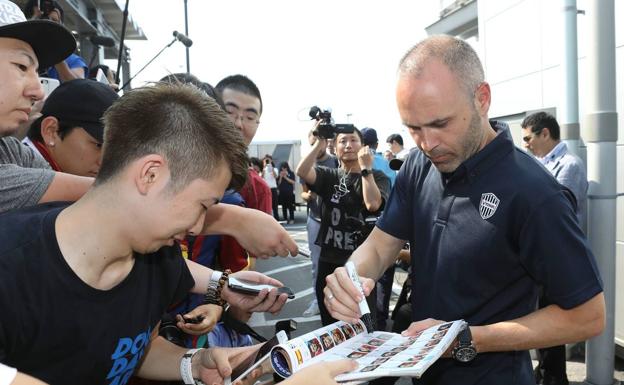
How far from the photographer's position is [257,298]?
201 centimetres

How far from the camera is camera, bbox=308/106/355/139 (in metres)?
4.97

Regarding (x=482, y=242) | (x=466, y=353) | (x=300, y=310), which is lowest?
(x=300, y=310)

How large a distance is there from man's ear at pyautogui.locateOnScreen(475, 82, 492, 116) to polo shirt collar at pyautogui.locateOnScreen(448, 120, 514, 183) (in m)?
0.12

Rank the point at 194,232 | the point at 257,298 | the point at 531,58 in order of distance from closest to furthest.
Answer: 1. the point at 194,232
2. the point at 257,298
3. the point at 531,58

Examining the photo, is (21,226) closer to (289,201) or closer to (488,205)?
(488,205)

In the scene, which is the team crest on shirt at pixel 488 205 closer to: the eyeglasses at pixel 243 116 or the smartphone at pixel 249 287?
the smartphone at pixel 249 287

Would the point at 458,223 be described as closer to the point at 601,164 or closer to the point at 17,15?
the point at 17,15

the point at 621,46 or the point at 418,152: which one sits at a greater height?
the point at 621,46

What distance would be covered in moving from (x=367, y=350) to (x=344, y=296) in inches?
9.6

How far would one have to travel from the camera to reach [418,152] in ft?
7.72

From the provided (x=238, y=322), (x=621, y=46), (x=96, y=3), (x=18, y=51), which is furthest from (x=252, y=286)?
(x=96, y=3)

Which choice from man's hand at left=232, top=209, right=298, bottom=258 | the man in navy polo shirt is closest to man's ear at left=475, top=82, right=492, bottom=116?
the man in navy polo shirt

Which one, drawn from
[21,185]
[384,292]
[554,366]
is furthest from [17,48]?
[554,366]

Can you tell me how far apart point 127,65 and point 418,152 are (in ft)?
37.3
